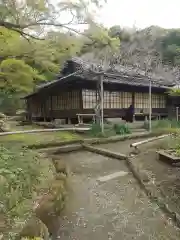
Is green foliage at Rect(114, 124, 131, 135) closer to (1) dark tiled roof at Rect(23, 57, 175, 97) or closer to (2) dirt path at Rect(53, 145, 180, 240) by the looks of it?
(1) dark tiled roof at Rect(23, 57, 175, 97)

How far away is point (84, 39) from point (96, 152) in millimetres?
5241

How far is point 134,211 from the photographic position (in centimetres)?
454

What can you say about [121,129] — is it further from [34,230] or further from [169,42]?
[169,42]

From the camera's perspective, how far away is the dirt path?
12.3 feet

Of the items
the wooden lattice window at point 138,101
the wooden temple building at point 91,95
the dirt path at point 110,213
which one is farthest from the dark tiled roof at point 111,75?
the dirt path at point 110,213

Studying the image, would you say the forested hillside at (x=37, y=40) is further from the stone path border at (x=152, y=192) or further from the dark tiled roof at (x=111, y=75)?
the stone path border at (x=152, y=192)

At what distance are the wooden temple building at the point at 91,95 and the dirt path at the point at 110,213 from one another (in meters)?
8.77

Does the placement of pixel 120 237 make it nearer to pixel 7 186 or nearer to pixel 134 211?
pixel 134 211

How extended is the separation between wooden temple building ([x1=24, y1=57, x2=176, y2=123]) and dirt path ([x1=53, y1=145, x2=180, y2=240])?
28.8ft

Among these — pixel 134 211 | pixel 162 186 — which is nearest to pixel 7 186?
pixel 134 211

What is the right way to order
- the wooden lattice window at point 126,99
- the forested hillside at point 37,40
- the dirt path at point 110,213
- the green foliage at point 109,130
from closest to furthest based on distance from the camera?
the dirt path at point 110,213, the forested hillside at point 37,40, the green foliage at point 109,130, the wooden lattice window at point 126,99

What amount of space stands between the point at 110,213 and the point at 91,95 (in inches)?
522

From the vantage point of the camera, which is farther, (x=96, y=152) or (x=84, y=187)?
(x=96, y=152)

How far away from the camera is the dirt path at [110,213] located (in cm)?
374
